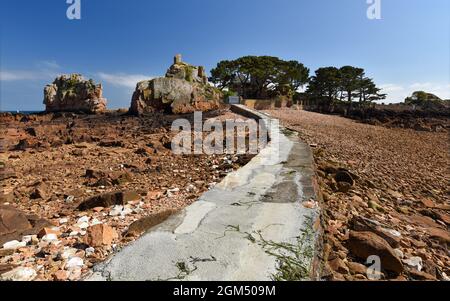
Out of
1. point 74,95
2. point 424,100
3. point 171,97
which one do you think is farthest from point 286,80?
point 424,100

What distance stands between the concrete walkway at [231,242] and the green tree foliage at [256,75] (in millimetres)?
31768

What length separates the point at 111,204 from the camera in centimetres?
390

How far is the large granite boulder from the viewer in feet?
128

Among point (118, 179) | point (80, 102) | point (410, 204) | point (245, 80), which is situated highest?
point (245, 80)

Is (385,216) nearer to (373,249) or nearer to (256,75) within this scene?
(373,249)

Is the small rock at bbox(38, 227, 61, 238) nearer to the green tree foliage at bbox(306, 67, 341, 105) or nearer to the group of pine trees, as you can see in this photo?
the group of pine trees

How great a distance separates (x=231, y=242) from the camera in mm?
2201

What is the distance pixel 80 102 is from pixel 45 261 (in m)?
44.6

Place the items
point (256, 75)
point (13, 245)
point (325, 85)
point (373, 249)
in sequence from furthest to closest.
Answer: point (325, 85), point (256, 75), point (13, 245), point (373, 249)

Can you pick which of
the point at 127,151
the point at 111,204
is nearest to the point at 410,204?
the point at 111,204

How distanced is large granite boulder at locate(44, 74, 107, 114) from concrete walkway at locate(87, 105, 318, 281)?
3801 cm

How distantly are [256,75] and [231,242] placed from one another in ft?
109

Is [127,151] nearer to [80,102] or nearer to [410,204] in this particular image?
[410,204]

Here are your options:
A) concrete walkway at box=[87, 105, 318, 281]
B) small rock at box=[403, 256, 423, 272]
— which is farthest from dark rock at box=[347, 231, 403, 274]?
concrete walkway at box=[87, 105, 318, 281]
